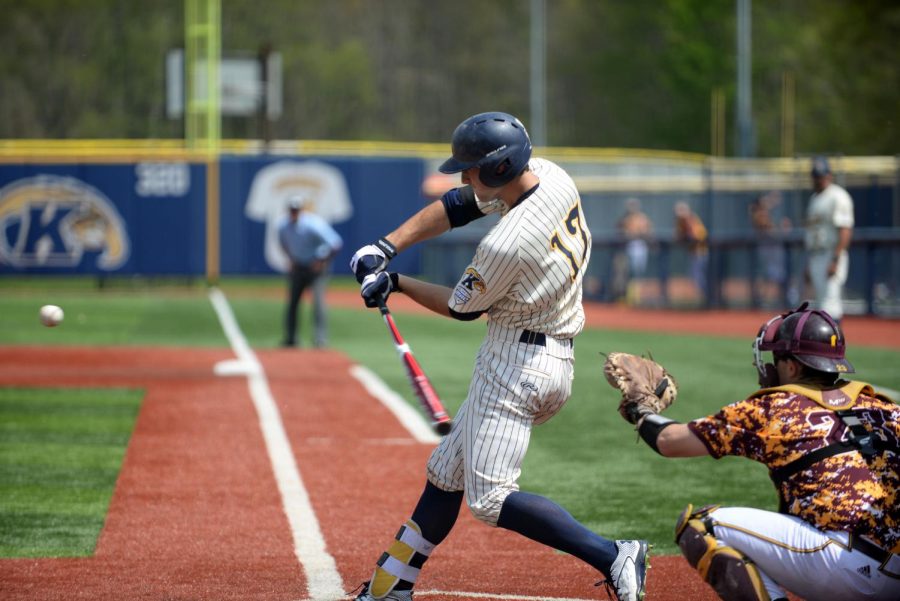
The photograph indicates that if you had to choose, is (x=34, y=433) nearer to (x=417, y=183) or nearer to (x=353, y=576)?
(x=353, y=576)

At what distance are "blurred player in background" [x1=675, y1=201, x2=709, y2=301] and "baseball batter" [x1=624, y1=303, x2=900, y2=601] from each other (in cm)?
2008

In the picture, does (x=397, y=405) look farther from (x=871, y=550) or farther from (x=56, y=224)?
(x=56, y=224)

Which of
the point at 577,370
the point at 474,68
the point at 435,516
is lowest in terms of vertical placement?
the point at 577,370

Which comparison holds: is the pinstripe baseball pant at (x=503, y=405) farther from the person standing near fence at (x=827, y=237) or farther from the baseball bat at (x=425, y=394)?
the person standing near fence at (x=827, y=237)

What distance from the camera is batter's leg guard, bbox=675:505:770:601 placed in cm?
421

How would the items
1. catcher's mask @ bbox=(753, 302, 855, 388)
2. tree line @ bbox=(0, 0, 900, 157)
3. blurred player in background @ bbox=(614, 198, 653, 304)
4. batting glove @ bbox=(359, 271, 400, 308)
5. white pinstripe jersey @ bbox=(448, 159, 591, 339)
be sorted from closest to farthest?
catcher's mask @ bbox=(753, 302, 855, 388) < white pinstripe jersey @ bbox=(448, 159, 591, 339) < batting glove @ bbox=(359, 271, 400, 308) < blurred player in background @ bbox=(614, 198, 653, 304) < tree line @ bbox=(0, 0, 900, 157)

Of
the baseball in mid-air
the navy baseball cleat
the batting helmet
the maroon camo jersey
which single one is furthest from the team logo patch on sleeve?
the baseball in mid-air

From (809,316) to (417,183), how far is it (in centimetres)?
2837

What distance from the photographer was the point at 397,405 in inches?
469

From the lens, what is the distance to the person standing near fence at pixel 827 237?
47.4 feet

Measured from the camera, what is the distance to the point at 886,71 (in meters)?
40.9

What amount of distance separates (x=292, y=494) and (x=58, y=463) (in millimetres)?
1989

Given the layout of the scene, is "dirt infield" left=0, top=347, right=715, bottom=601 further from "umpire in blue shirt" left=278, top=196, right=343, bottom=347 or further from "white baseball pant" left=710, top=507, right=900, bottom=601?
"umpire in blue shirt" left=278, top=196, right=343, bottom=347

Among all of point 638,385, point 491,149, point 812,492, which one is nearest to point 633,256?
point 491,149
